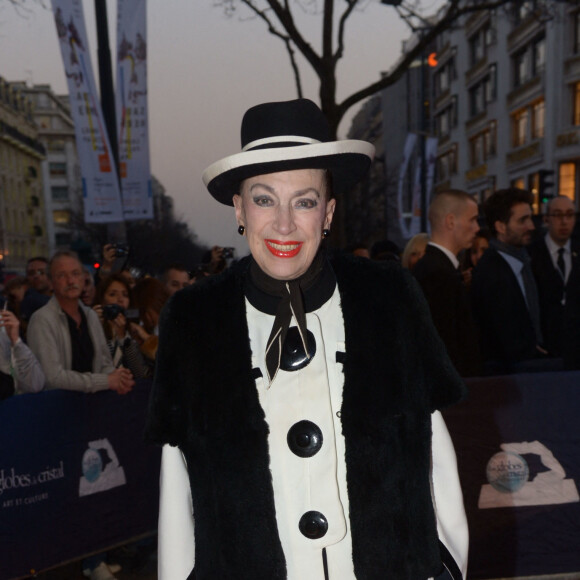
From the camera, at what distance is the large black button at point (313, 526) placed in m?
1.78

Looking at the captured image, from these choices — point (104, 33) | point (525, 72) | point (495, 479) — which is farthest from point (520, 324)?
point (525, 72)

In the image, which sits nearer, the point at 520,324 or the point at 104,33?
the point at 520,324

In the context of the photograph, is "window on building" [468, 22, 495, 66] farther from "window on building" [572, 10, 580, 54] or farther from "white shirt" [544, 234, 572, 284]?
"white shirt" [544, 234, 572, 284]

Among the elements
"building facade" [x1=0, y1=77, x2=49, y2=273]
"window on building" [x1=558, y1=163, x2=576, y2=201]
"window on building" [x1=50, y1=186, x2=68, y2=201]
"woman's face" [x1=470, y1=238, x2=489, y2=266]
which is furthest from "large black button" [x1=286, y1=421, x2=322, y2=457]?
"window on building" [x1=50, y1=186, x2=68, y2=201]

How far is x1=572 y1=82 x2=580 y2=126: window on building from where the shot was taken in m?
30.7

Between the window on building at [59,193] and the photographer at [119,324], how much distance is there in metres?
101

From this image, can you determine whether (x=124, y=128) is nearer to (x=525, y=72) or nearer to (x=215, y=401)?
(x=215, y=401)

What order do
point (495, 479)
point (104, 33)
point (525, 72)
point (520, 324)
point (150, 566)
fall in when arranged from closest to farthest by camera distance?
1. point (495, 479)
2. point (150, 566)
3. point (520, 324)
4. point (104, 33)
5. point (525, 72)

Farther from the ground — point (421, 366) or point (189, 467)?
point (421, 366)

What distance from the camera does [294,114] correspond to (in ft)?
6.31

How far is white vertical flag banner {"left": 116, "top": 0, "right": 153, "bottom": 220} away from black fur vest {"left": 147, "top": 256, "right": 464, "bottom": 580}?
670cm

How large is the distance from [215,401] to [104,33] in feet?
24.5

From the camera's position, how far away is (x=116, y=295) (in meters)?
5.61

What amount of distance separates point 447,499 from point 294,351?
Answer: 676mm
